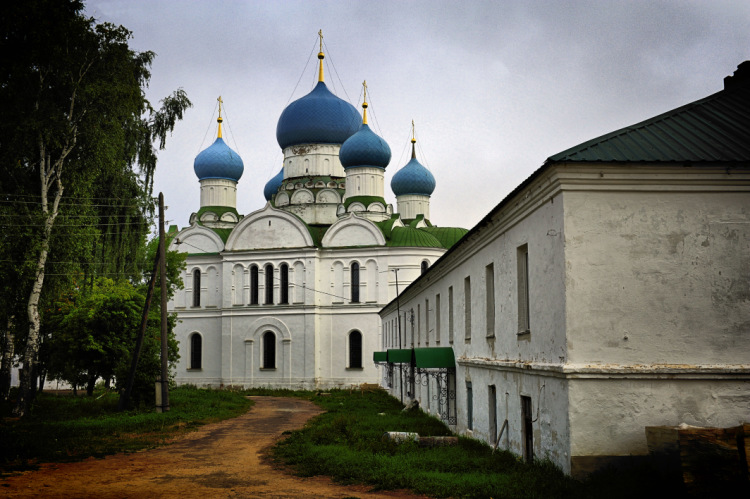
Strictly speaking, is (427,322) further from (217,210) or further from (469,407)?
(217,210)

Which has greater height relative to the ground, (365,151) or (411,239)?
(365,151)

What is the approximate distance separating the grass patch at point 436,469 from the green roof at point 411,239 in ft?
76.9

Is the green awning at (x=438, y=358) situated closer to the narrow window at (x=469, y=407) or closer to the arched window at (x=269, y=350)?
the narrow window at (x=469, y=407)

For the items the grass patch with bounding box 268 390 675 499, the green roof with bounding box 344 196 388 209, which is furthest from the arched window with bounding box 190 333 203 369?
the grass patch with bounding box 268 390 675 499

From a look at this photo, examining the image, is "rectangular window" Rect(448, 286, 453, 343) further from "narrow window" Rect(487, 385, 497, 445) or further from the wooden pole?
the wooden pole

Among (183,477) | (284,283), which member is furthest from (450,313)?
(284,283)

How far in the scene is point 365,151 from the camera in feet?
142

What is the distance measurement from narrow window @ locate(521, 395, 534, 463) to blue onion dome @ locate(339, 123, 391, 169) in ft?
108

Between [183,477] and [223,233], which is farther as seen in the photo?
[223,233]

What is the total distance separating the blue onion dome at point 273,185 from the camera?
2044 inches

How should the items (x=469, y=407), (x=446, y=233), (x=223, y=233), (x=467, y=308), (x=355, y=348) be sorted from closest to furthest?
(x=469, y=407)
(x=467, y=308)
(x=355, y=348)
(x=223, y=233)
(x=446, y=233)

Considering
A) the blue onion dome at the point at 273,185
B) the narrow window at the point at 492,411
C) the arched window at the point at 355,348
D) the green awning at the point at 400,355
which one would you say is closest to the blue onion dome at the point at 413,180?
the blue onion dome at the point at 273,185

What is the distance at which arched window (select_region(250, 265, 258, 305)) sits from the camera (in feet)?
138

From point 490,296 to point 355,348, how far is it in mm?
28117
